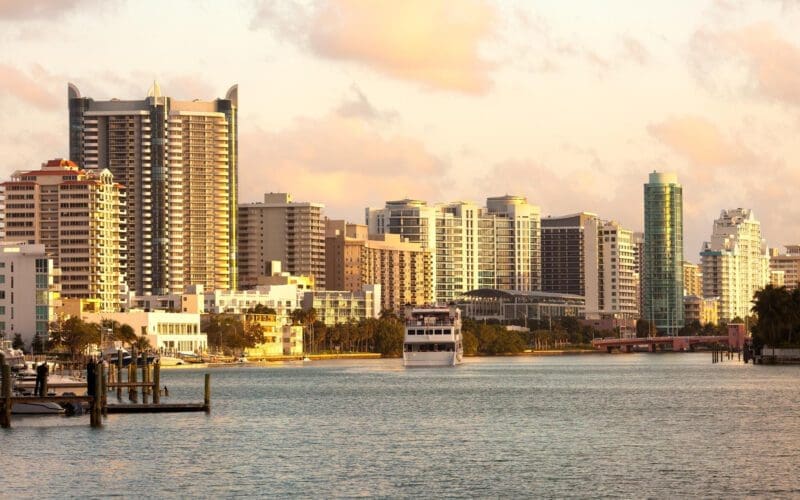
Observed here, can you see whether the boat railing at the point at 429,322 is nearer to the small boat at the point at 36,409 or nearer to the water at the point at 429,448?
the water at the point at 429,448

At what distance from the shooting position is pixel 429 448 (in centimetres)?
7644

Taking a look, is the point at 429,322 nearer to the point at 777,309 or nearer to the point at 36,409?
the point at 777,309

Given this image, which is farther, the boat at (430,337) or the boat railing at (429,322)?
the boat railing at (429,322)

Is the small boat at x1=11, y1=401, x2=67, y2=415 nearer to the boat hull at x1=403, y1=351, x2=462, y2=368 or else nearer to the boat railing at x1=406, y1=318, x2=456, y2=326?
the boat railing at x1=406, y1=318, x2=456, y2=326

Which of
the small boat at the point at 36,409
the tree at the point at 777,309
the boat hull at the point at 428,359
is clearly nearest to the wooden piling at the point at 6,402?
the small boat at the point at 36,409

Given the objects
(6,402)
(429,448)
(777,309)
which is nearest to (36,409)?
(6,402)

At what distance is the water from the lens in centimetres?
6159

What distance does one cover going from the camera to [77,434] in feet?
266

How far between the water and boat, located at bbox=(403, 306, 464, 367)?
68949 mm

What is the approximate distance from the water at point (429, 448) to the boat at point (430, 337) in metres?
68.9

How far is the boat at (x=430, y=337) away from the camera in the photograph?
194m

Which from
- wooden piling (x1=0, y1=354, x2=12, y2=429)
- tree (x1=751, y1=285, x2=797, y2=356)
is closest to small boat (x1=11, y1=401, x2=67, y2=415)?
wooden piling (x1=0, y1=354, x2=12, y2=429)

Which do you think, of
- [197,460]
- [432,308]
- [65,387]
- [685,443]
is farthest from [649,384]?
[197,460]

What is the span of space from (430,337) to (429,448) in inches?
4703
